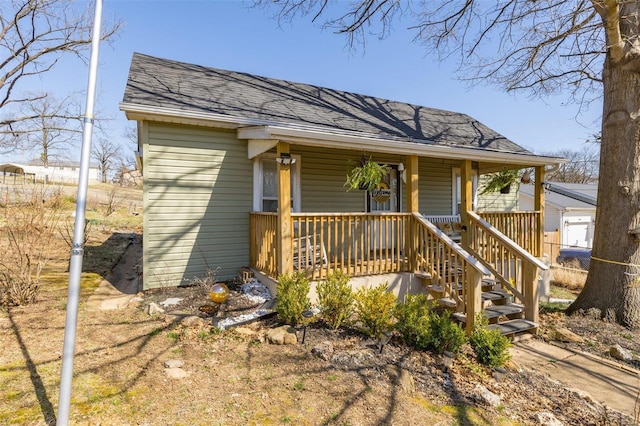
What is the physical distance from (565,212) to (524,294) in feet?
66.4

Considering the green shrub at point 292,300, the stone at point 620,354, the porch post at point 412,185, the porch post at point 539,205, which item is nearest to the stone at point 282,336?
the green shrub at point 292,300

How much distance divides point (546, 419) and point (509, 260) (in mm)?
3505

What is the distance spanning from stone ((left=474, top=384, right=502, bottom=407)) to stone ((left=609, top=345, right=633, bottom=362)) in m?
2.60

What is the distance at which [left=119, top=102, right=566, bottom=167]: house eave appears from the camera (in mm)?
5250

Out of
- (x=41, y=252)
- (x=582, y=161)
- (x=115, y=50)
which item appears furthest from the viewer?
(x=582, y=161)

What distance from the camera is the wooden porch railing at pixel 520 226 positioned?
24.0 feet

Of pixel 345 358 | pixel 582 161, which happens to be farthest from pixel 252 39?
pixel 582 161

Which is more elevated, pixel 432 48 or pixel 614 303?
pixel 432 48

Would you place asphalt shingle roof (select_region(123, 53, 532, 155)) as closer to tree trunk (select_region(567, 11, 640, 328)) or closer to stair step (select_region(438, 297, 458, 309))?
tree trunk (select_region(567, 11, 640, 328))

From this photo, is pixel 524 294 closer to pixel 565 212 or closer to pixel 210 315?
pixel 210 315

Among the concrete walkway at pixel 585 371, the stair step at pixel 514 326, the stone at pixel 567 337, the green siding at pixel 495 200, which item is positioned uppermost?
the green siding at pixel 495 200

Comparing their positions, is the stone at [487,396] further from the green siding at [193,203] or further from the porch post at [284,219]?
the green siding at [193,203]

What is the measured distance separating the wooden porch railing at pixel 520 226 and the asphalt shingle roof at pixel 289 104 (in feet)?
6.85

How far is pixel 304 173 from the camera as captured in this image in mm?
7402
